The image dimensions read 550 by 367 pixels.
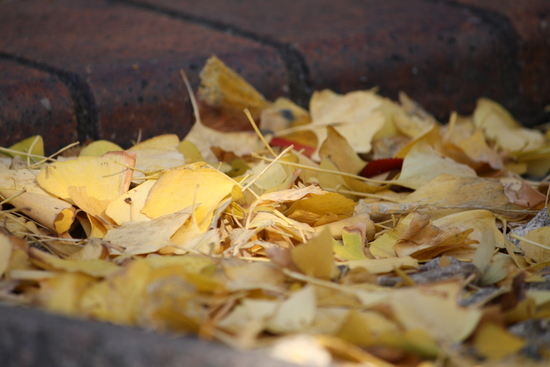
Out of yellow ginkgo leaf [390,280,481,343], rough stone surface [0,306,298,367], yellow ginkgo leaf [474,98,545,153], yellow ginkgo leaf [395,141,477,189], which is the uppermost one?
rough stone surface [0,306,298,367]

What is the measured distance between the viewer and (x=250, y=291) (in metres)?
0.48

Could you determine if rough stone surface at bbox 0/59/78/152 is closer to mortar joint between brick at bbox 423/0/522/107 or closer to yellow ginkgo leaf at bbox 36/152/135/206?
yellow ginkgo leaf at bbox 36/152/135/206

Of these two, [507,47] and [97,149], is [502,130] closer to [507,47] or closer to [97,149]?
[507,47]

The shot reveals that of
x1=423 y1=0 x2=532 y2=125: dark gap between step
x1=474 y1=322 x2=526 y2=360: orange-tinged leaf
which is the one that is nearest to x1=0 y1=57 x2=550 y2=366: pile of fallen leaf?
x1=474 y1=322 x2=526 y2=360: orange-tinged leaf

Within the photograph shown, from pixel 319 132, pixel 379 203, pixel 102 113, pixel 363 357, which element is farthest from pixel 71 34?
pixel 363 357

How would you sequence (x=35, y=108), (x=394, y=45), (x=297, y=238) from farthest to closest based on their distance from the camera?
(x=394, y=45), (x=35, y=108), (x=297, y=238)

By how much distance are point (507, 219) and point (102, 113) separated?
549 millimetres

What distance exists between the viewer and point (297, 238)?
0.60m

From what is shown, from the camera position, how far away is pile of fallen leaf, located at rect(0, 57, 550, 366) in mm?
421

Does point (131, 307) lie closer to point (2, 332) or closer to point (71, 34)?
point (2, 332)

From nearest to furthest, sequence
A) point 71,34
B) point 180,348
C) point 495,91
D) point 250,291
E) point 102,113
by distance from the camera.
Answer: point 180,348 → point 250,291 → point 102,113 → point 71,34 → point 495,91

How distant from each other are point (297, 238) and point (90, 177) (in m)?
0.22

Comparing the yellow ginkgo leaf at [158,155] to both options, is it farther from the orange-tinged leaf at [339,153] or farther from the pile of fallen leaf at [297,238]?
the orange-tinged leaf at [339,153]

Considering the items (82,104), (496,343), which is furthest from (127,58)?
(496,343)
